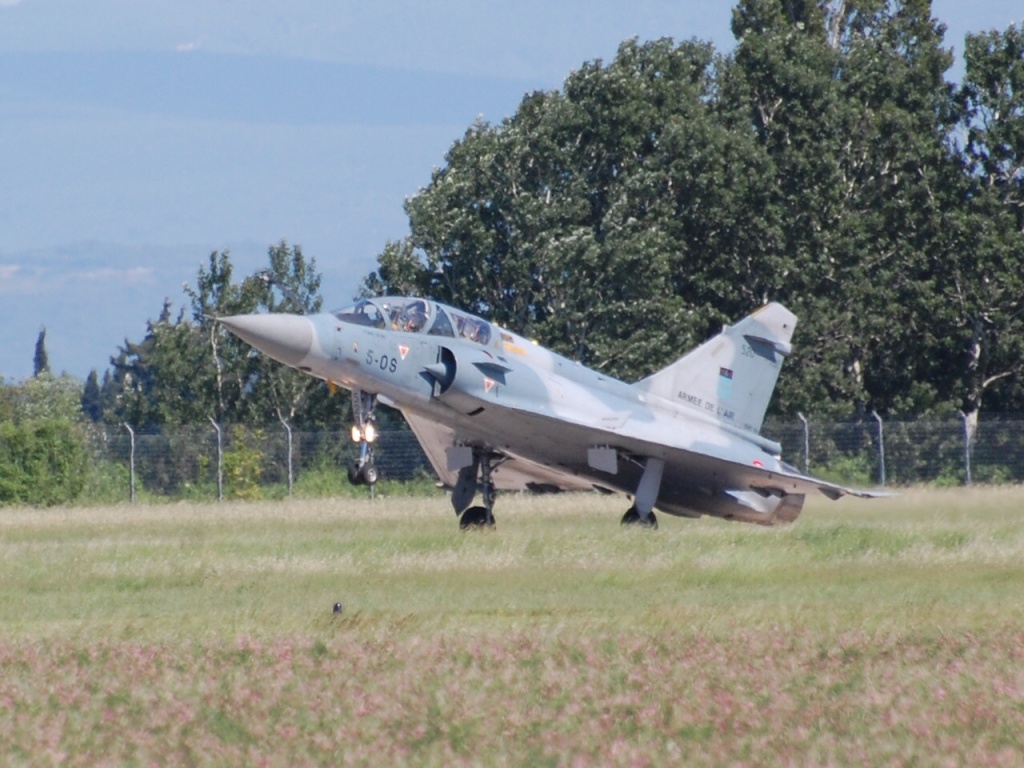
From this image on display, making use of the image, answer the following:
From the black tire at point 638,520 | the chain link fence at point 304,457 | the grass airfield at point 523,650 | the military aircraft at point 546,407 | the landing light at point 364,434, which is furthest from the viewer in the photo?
the chain link fence at point 304,457

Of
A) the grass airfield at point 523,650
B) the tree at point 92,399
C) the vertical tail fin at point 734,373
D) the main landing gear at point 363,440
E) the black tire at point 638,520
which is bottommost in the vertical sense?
the grass airfield at point 523,650

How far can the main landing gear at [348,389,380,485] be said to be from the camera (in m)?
17.5

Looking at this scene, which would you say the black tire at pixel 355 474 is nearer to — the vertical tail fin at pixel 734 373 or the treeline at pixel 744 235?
the vertical tail fin at pixel 734 373

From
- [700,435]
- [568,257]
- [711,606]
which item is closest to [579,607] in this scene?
[711,606]

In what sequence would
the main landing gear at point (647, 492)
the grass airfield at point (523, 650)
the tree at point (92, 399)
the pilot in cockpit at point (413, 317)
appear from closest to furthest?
the grass airfield at point (523, 650) < the pilot in cockpit at point (413, 317) < the main landing gear at point (647, 492) < the tree at point (92, 399)

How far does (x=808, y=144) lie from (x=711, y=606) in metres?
30.5

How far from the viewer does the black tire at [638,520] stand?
1975 centimetres

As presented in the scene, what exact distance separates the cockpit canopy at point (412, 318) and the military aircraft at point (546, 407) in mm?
20

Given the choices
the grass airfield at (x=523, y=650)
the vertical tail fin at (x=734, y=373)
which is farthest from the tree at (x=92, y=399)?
the grass airfield at (x=523, y=650)

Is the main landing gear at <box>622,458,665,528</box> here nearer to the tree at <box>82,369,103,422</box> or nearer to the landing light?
the landing light

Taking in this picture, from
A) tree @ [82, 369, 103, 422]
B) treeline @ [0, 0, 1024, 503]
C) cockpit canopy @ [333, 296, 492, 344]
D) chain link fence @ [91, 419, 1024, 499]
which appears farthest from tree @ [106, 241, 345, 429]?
tree @ [82, 369, 103, 422]

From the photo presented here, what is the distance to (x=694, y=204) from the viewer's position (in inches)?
1631

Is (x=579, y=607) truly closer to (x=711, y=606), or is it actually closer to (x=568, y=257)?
(x=711, y=606)

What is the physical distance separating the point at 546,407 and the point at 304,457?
14.0m
